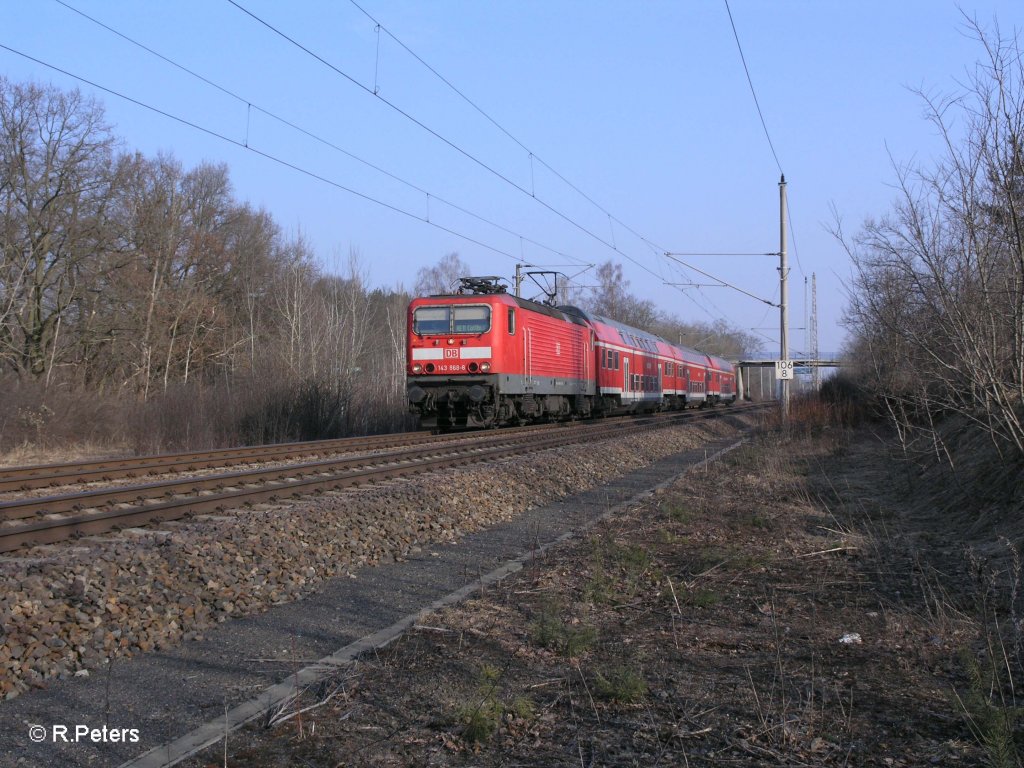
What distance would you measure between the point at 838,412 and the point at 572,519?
60.1 feet


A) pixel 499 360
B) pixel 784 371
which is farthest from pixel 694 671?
pixel 784 371

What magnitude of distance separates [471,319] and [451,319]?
57 cm

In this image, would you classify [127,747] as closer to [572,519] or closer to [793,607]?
[793,607]

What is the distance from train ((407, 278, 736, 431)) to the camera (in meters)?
21.0

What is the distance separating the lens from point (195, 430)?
21.9 meters

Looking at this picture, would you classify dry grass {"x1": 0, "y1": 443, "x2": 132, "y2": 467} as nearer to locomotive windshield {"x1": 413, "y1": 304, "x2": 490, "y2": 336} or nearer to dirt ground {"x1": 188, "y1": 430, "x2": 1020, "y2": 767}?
locomotive windshield {"x1": 413, "y1": 304, "x2": 490, "y2": 336}

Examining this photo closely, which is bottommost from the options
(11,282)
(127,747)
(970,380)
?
(127,747)

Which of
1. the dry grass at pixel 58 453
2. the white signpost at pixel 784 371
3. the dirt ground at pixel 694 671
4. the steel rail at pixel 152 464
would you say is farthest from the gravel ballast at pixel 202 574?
the white signpost at pixel 784 371

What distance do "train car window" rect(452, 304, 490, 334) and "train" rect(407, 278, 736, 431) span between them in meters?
0.02

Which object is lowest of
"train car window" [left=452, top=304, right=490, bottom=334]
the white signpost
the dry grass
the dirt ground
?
the dirt ground

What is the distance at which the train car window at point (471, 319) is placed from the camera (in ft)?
68.6

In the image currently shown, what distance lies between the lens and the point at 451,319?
21391mm

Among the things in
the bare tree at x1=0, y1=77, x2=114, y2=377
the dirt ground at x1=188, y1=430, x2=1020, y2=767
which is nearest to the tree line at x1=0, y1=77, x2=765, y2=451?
the bare tree at x1=0, y1=77, x2=114, y2=377

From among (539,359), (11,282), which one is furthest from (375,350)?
(539,359)
